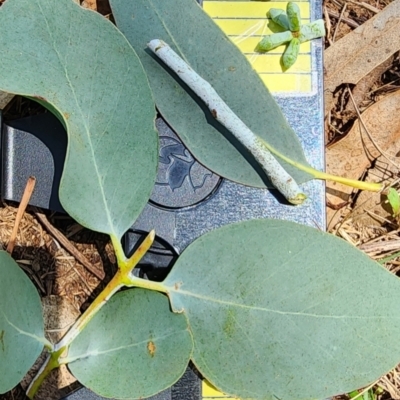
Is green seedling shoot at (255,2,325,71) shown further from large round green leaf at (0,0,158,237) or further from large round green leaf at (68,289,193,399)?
large round green leaf at (68,289,193,399)

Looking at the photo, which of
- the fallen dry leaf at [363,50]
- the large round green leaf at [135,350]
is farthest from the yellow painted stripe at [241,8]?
the large round green leaf at [135,350]

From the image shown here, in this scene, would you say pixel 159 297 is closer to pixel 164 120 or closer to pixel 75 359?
pixel 75 359

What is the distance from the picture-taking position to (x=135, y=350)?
3.15ft

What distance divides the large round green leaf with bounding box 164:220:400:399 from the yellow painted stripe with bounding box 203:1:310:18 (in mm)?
377

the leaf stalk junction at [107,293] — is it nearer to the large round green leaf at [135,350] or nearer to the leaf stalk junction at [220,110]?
the large round green leaf at [135,350]

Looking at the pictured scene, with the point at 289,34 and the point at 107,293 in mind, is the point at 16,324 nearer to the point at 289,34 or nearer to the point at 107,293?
the point at 107,293

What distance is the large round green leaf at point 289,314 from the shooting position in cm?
98

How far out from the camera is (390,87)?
3.96 feet

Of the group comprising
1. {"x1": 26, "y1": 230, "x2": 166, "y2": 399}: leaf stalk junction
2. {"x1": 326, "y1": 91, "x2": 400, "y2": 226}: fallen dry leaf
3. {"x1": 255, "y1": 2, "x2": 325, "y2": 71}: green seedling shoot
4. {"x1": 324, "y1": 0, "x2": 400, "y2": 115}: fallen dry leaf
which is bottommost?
{"x1": 326, "y1": 91, "x2": 400, "y2": 226}: fallen dry leaf

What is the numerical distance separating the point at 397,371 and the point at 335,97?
1.63 feet

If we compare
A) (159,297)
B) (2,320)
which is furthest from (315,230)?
(2,320)

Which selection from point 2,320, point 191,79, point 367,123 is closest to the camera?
point 2,320

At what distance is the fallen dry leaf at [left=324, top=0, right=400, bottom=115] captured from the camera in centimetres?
118

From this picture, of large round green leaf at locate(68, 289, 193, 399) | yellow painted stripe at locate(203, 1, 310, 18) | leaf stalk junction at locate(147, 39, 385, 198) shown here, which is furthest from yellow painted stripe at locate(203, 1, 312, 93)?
large round green leaf at locate(68, 289, 193, 399)
